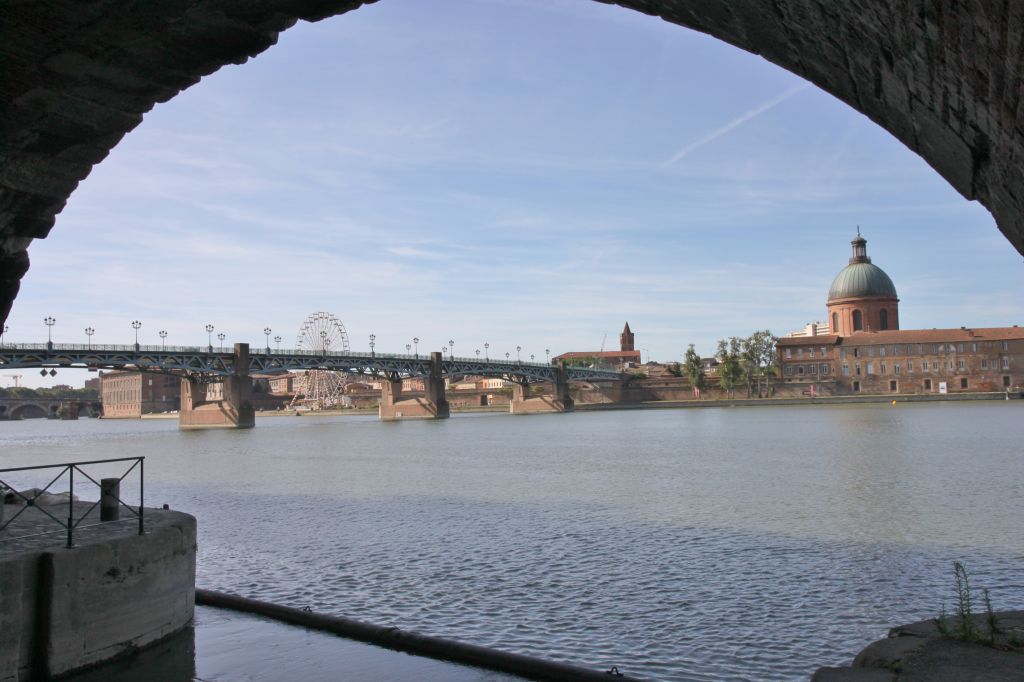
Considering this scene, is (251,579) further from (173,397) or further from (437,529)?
(173,397)

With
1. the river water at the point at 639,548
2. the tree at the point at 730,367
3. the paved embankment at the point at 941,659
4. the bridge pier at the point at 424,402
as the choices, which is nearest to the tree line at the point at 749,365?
the tree at the point at 730,367

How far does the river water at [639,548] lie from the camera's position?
478 inches

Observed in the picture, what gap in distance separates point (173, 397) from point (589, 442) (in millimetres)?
156272

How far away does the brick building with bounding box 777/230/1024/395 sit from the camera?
138375mm

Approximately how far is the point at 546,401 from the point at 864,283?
64.6 metres

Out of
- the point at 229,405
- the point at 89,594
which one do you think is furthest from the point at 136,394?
the point at 89,594

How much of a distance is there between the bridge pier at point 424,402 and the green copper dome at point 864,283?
3256 inches

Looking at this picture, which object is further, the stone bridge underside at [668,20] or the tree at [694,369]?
the tree at [694,369]

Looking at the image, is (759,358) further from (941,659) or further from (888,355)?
(941,659)

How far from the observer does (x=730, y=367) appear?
147 m

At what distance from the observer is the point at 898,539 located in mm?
18859

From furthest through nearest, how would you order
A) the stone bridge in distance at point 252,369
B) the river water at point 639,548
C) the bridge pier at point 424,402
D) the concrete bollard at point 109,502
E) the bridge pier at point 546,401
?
the bridge pier at point 546,401, the bridge pier at point 424,402, the stone bridge in distance at point 252,369, the river water at point 639,548, the concrete bollard at point 109,502

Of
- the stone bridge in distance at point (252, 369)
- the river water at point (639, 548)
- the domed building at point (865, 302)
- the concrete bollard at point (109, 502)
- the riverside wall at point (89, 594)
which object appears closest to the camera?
the riverside wall at point (89, 594)

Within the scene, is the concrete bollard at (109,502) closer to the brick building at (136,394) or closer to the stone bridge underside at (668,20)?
the stone bridge underside at (668,20)
